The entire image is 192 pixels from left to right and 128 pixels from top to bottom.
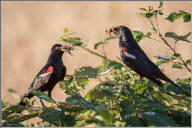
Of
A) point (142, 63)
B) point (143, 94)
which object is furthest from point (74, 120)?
point (142, 63)

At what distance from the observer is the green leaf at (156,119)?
5.73ft

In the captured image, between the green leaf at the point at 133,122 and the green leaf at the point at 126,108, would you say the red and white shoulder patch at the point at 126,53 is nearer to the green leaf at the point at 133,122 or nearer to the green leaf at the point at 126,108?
the green leaf at the point at 126,108

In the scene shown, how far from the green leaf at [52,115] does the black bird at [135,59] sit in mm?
1349

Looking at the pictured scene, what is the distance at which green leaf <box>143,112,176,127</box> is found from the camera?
5.73 feet

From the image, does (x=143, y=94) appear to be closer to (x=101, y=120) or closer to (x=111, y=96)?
(x=111, y=96)

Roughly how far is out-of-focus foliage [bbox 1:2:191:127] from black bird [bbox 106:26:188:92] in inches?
31.4

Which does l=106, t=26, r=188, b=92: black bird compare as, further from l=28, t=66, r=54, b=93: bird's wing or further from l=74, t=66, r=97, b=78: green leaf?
l=28, t=66, r=54, b=93: bird's wing

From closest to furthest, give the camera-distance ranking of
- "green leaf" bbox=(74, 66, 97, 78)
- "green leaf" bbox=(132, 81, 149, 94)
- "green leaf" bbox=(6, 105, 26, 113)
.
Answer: "green leaf" bbox=(132, 81, 149, 94)
"green leaf" bbox=(6, 105, 26, 113)
"green leaf" bbox=(74, 66, 97, 78)

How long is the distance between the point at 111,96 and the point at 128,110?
226mm

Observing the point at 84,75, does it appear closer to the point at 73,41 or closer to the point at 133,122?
the point at 73,41

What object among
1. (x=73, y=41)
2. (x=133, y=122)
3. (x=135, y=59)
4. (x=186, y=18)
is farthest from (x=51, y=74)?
(x=133, y=122)

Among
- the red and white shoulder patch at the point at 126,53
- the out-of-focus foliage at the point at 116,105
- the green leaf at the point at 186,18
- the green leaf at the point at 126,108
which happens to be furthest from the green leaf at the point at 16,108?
the red and white shoulder patch at the point at 126,53

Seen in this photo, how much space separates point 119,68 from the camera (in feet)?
8.14

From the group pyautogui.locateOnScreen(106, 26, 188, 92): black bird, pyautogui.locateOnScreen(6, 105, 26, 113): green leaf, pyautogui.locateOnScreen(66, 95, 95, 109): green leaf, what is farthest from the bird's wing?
pyautogui.locateOnScreen(66, 95, 95, 109): green leaf
